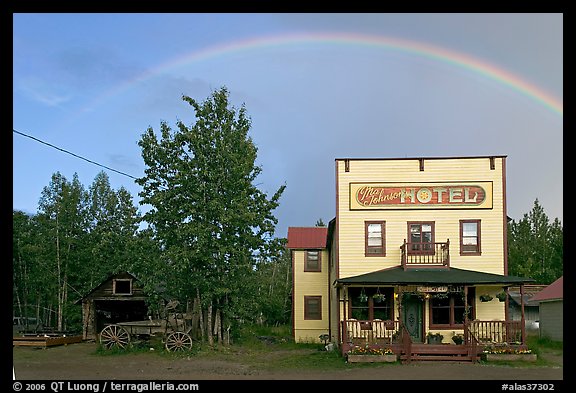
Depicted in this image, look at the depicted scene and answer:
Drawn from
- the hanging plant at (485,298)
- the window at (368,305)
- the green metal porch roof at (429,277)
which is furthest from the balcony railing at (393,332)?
the window at (368,305)

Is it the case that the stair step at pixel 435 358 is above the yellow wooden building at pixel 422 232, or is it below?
below

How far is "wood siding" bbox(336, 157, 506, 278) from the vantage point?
26.2m

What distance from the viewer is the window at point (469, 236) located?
26.3 m

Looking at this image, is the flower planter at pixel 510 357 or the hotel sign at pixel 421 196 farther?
the hotel sign at pixel 421 196

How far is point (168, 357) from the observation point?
23.8 m

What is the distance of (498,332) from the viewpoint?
23516 mm

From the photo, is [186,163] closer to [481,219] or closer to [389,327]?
[389,327]

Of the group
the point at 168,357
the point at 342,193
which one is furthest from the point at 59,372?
the point at 342,193

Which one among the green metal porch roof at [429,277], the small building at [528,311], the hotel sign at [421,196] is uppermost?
the hotel sign at [421,196]

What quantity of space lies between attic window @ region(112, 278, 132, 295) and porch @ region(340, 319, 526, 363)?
14.5 meters

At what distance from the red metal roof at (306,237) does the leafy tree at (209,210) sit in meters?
9.35

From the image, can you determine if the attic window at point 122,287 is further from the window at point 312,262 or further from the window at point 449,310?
the window at point 449,310
